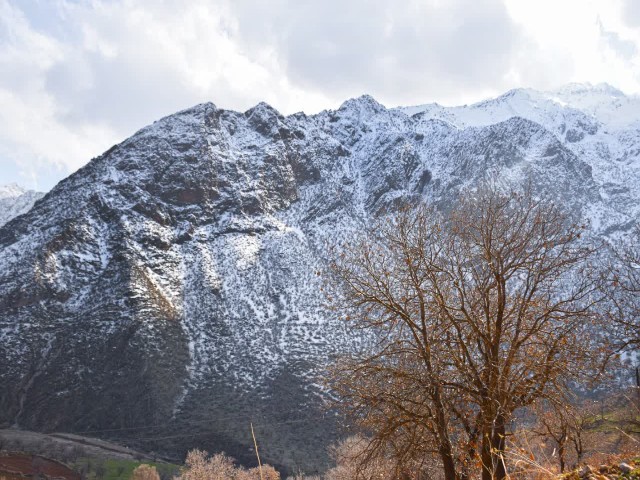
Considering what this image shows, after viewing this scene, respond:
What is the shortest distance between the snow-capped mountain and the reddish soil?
49.3 ft

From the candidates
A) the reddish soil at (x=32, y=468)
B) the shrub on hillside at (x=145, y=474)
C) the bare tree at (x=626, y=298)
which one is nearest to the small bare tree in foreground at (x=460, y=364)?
the bare tree at (x=626, y=298)

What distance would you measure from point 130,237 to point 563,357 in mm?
109732

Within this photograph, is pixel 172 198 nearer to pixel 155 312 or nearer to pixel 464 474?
pixel 155 312

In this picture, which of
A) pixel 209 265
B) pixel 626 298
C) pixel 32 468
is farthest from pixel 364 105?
pixel 626 298

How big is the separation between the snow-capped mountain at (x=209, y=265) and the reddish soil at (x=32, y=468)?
1503 cm

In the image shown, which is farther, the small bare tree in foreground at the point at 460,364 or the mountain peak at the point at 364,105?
the mountain peak at the point at 364,105

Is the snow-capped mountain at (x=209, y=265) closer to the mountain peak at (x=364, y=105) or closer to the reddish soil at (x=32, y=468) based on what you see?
the reddish soil at (x=32, y=468)

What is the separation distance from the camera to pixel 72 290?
98.4m

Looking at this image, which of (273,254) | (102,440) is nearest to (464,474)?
(102,440)

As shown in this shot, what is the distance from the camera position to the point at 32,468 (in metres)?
60.2

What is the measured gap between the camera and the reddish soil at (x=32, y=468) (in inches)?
2245

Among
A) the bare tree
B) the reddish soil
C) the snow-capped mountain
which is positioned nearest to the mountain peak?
the snow-capped mountain

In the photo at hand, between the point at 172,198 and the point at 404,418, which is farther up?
the point at 172,198

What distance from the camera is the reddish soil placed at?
57022 mm
